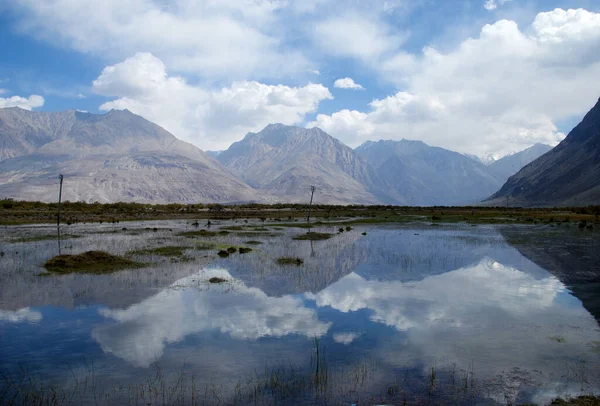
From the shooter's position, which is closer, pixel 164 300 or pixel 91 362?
pixel 91 362

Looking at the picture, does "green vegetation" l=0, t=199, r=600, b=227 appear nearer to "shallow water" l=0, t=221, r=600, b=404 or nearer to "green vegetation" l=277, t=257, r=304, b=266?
"green vegetation" l=277, t=257, r=304, b=266

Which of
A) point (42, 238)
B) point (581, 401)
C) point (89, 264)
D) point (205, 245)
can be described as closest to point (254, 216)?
point (42, 238)

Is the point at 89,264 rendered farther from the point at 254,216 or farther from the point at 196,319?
the point at 254,216

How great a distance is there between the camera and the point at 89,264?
90.7 ft

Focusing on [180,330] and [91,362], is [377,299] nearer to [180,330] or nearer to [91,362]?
[180,330]

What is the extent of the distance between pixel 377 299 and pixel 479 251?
21.9m

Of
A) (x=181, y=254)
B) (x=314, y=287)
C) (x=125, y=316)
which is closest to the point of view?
(x=125, y=316)

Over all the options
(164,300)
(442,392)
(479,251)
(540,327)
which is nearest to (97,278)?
(164,300)

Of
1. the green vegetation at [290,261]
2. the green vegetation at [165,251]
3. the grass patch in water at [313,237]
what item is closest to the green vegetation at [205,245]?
the green vegetation at [165,251]

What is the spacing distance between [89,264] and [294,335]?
18.2 metres

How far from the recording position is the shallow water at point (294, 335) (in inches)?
449

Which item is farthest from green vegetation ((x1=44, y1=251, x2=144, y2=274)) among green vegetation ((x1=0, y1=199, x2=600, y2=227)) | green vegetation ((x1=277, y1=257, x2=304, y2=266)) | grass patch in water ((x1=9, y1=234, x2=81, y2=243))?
green vegetation ((x1=0, y1=199, x2=600, y2=227))

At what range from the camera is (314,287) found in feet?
77.6

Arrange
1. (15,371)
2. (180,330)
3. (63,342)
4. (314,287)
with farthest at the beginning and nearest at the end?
(314,287)
(180,330)
(63,342)
(15,371)
